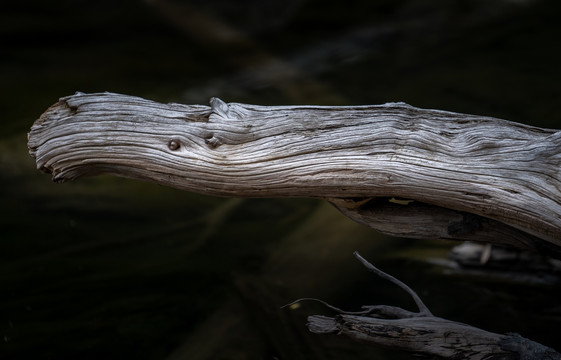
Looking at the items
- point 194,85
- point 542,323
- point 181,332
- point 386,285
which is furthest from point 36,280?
point 194,85

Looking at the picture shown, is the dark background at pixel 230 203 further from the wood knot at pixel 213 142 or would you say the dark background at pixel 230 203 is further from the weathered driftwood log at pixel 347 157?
the wood knot at pixel 213 142

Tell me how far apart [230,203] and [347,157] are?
6.19ft

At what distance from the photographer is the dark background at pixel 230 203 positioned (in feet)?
8.46

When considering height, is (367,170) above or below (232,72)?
below

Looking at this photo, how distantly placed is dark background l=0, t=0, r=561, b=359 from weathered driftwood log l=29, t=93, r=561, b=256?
27.9 inches

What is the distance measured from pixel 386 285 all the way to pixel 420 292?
161 millimetres

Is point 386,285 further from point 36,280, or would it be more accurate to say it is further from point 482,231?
point 36,280

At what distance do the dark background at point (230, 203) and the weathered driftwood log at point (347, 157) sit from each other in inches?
27.9

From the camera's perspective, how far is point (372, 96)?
479 cm

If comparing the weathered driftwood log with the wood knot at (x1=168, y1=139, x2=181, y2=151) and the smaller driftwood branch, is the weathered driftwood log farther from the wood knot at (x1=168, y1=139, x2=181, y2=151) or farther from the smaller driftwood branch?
the smaller driftwood branch

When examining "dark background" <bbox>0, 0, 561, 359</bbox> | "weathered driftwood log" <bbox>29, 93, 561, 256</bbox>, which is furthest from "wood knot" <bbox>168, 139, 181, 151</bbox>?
"dark background" <bbox>0, 0, 561, 359</bbox>

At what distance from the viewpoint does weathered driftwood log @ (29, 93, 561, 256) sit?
1827mm

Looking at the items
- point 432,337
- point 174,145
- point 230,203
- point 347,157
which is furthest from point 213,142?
point 230,203

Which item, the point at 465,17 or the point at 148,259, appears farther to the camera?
the point at 465,17
